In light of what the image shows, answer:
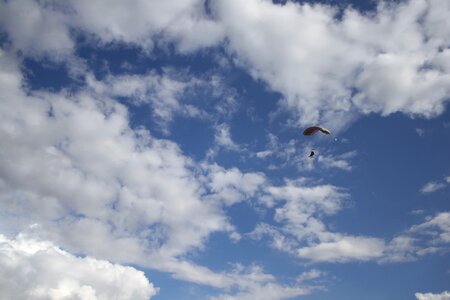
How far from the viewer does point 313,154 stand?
70875 millimetres

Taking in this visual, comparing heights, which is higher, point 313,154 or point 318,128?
point 318,128

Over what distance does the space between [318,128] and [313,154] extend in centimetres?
499

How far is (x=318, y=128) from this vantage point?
237 feet
